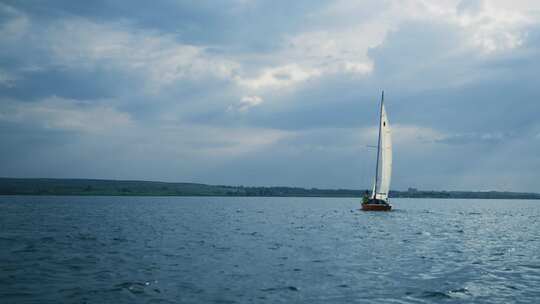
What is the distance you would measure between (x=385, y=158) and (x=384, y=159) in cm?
26

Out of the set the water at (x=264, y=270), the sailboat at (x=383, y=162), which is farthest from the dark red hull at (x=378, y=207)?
the water at (x=264, y=270)

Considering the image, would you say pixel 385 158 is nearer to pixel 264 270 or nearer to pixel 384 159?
pixel 384 159

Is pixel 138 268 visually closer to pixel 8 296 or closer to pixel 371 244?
pixel 8 296

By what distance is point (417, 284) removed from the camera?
78.7 ft

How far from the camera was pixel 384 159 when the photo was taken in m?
90.6

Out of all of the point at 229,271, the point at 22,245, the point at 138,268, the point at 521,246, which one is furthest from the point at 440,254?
the point at 22,245

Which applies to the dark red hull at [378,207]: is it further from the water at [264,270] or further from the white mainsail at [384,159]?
the water at [264,270]

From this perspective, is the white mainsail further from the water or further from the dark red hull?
the water

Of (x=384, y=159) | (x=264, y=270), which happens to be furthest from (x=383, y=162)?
(x=264, y=270)

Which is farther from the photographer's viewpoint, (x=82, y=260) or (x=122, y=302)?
(x=82, y=260)

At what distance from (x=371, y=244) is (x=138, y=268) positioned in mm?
21273

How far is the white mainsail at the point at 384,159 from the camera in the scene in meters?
90.4

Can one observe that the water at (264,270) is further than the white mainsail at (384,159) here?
No

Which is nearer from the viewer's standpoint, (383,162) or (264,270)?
(264,270)
